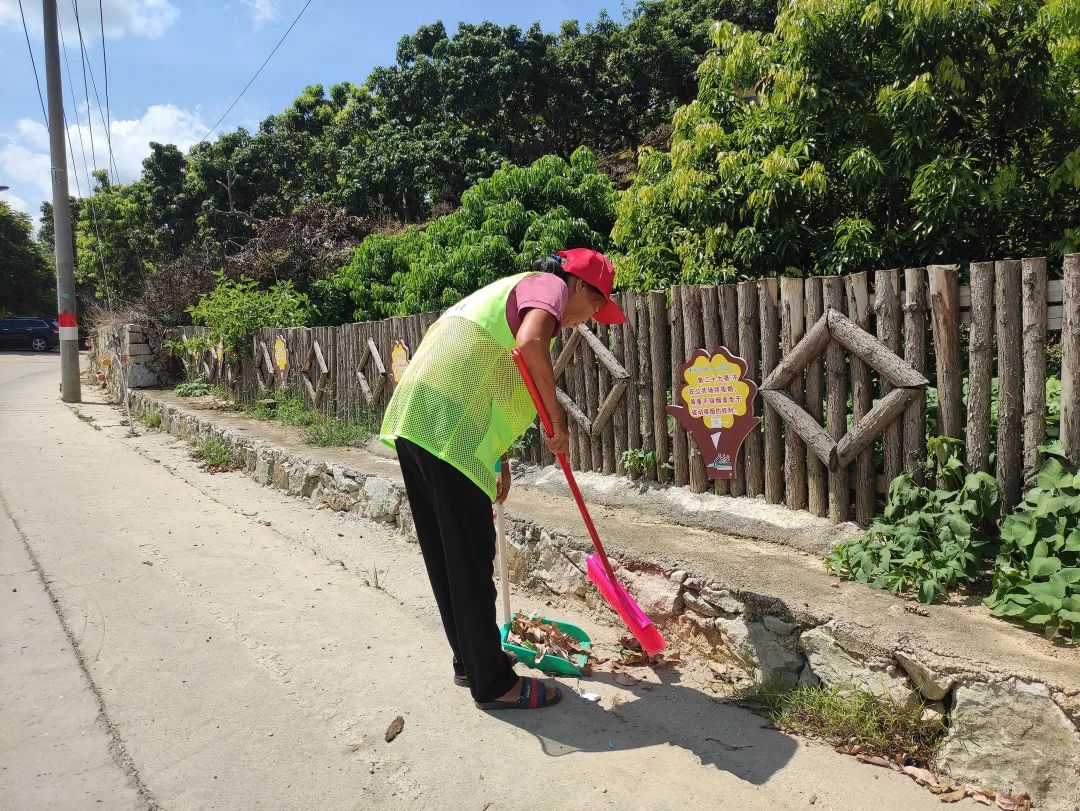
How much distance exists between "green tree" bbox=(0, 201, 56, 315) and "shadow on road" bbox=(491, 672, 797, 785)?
46693mm

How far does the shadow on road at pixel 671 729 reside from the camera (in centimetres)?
285

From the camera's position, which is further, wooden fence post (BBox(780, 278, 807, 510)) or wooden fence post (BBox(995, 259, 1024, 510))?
wooden fence post (BBox(780, 278, 807, 510))

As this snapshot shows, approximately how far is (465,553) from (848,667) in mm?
1594

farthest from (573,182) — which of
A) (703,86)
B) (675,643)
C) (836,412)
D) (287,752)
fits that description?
(287,752)

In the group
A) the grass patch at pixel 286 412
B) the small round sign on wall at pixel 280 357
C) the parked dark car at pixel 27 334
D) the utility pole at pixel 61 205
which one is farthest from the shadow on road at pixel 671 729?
the parked dark car at pixel 27 334

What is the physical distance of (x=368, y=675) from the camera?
3.59m

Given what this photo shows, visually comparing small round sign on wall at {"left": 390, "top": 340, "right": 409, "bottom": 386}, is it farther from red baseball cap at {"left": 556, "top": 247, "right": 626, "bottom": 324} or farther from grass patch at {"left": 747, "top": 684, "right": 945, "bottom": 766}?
grass patch at {"left": 747, "top": 684, "right": 945, "bottom": 766}

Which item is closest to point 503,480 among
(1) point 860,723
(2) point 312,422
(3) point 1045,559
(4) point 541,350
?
(4) point 541,350

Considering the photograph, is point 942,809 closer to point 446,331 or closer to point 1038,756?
point 1038,756

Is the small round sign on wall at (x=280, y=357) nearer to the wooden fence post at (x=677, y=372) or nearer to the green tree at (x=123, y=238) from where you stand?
the wooden fence post at (x=677, y=372)

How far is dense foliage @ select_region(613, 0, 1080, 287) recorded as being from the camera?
5.29m

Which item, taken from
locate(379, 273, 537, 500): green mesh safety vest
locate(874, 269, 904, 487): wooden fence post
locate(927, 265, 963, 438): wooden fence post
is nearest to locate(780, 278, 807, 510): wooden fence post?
locate(874, 269, 904, 487): wooden fence post

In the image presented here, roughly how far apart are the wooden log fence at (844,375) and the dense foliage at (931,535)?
119 millimetres

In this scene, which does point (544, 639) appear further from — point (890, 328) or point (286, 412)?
point (286, 412)
